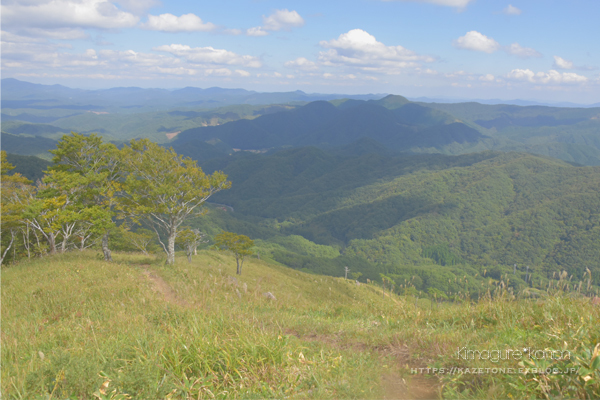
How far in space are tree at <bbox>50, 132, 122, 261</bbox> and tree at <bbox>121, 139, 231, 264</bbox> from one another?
2.89ft

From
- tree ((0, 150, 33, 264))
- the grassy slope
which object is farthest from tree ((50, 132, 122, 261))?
the grassy slope

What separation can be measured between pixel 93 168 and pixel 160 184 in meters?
4.62

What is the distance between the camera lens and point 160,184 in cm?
2061

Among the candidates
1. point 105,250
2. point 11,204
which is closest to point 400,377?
point 105,250

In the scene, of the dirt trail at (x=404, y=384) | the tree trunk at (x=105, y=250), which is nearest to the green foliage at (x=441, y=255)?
the tree trunk at (x=105, y=250)

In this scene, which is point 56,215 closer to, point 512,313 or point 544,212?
point 512,313

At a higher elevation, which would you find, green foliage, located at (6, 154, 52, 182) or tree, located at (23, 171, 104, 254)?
tree, located at (23, 171, 104, 254)

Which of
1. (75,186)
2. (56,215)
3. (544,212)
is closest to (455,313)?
(75,186)

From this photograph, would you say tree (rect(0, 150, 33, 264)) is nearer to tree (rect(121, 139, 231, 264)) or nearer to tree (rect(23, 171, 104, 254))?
tree (rect(23, 171, 104, 254))

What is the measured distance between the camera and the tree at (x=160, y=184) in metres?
20.6

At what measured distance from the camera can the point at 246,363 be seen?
13.1ft

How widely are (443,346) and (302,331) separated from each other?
7.92 feet

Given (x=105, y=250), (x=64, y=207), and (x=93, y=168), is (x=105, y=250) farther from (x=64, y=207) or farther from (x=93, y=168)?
(x=93, y=168)

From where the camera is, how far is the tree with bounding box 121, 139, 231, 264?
811 inches
